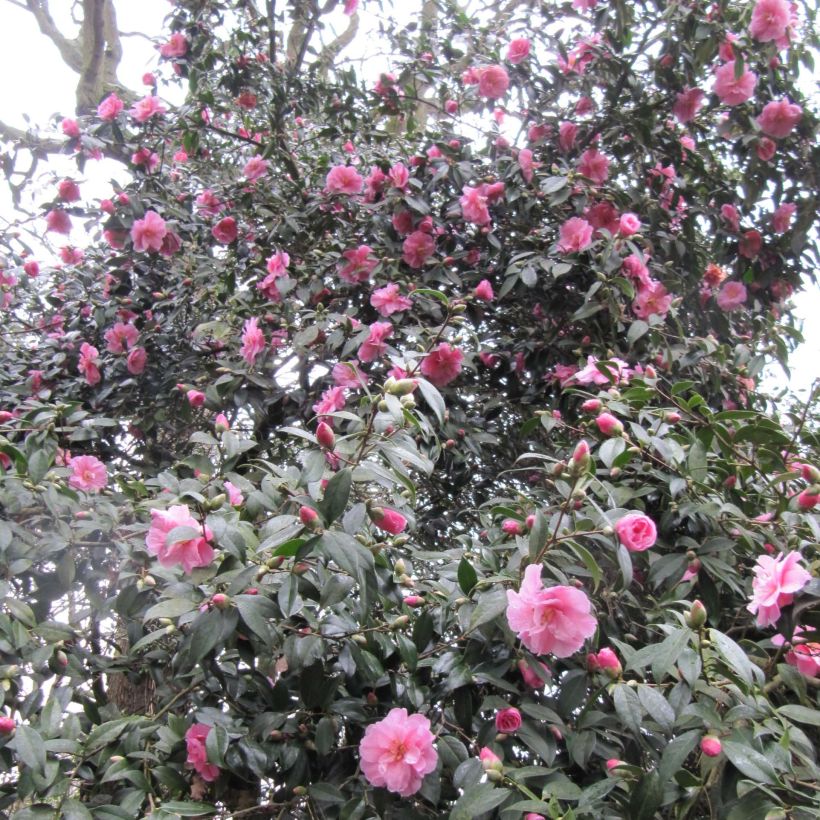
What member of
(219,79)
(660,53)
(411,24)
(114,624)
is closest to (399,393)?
(114,624)

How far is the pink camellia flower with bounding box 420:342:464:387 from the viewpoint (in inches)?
64.5

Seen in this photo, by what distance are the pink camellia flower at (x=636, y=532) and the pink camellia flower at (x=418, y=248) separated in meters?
1.19

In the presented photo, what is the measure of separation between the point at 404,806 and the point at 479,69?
6.69ft

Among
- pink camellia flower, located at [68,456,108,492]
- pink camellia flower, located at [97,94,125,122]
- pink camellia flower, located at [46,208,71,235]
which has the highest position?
pink camellia flower, located at [97,94,125,122]

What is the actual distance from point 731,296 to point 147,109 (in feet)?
5.80

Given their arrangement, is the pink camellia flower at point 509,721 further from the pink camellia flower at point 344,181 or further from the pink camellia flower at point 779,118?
the pink camellia flower at point 779,118

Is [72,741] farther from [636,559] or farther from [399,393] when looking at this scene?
[636,559]

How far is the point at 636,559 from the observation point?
42.8 inches

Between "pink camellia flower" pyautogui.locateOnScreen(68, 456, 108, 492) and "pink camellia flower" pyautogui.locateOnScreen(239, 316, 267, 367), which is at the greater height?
"pink camellia flower" pyautogui.locateOnScreen(239, 316, 267, 367)

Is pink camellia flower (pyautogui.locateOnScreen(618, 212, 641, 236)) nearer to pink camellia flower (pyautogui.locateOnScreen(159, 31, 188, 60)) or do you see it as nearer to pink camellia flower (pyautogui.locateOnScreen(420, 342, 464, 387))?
pink camellia flower (pyautogui.locateOnScreen(420, 342, 464, 387))

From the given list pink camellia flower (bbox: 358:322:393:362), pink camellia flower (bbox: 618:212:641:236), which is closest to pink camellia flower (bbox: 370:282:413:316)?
pink camellia flower (bbox: 358:322:393:362)

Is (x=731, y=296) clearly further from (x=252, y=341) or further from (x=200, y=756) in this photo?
(x=200, y=756)

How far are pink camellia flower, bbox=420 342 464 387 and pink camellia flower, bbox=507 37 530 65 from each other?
1.11 m

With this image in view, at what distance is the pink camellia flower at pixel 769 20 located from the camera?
70.1 inches
